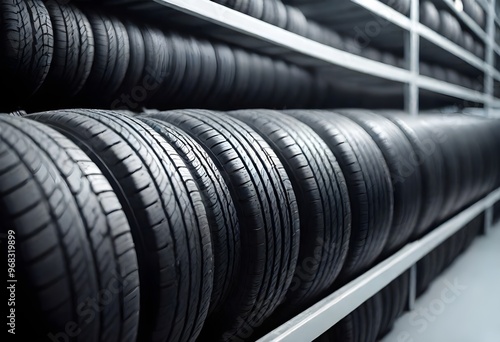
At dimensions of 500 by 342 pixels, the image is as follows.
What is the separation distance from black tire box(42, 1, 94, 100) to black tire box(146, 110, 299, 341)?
312 mm

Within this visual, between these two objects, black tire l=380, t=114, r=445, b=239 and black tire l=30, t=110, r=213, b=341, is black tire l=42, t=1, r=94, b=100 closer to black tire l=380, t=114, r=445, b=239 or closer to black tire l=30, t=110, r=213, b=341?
black tire l=30, t=110, r=213, b=341

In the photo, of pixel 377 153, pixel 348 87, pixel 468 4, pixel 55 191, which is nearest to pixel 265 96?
pixel 377 153

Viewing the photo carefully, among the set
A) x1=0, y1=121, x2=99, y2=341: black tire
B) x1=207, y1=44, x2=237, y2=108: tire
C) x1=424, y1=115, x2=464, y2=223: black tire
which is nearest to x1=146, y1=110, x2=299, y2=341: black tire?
A: x1=0, y1=121, x2=99, y2=341: black tire

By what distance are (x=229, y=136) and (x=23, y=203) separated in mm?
539

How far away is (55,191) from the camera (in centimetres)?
58

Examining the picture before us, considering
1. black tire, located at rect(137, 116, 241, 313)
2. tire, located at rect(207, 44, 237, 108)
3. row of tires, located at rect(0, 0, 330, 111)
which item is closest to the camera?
black tire, located at rect(137, 116, 241, 313)

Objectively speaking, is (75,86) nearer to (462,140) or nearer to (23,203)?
(23,203)

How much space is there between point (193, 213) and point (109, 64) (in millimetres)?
679

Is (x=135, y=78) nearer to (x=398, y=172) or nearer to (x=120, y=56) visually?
(x=120, y=56)

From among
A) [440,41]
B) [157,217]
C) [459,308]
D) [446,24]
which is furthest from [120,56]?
[446,24]

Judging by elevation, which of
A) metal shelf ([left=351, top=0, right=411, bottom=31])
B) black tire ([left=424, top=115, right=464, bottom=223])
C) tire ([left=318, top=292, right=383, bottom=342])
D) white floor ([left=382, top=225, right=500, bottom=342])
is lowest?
white floor ([left=382, top=225, right=500, bottom=342])

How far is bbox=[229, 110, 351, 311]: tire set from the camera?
113cm

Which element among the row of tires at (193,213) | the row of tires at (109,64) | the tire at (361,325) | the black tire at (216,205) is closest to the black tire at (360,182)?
the row of tires at (193,213)

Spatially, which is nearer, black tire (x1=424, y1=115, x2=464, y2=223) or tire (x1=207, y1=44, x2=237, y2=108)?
tire (x1=207, y1=44, x2=237, y2=108)
